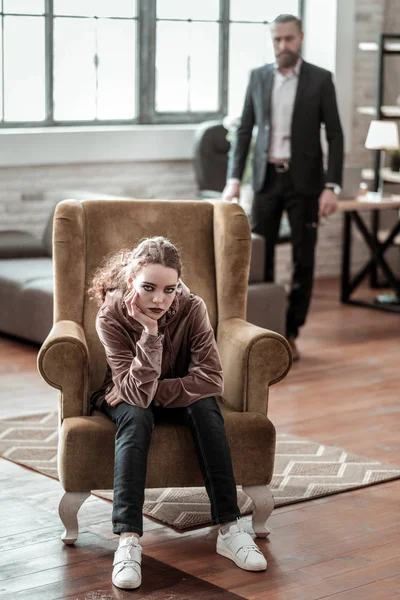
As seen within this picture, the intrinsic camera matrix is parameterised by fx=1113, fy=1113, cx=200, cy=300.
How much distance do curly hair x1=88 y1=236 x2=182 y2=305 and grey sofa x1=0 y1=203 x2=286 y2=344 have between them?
2200mm

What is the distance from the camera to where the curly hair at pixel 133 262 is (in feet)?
9.93

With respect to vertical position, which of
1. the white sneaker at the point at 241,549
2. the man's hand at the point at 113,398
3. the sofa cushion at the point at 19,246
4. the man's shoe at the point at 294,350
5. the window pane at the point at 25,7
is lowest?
the man's shoe at the point at 294,350

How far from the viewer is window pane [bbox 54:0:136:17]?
7.11 meters

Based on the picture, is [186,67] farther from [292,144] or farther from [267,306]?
[267,306]

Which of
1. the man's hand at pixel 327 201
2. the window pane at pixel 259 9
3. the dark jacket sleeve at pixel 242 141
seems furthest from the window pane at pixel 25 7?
the man's hand at pixel 327 201

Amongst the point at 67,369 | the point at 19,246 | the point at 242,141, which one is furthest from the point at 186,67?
the point at 67,369

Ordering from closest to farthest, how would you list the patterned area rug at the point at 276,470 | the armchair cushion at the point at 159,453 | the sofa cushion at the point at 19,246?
the armchair cushion at the point at 159,453 < the patterned area rug at the point at 276,470 < the sofa cushion at the point at 19,246

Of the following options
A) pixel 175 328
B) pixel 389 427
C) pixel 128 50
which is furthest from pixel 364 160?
pixel 175 328

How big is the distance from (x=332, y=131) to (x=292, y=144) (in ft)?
0.70

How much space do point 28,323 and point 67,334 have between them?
2.57m

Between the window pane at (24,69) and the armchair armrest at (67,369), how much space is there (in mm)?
4144

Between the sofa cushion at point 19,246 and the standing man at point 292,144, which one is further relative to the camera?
the sofa cushion at point 19,246

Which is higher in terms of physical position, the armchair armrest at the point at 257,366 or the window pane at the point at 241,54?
the window pane at the point at 241,54

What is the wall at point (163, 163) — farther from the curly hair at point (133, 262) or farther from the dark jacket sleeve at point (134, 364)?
the dark jacket sleeve at point (134, 364)
